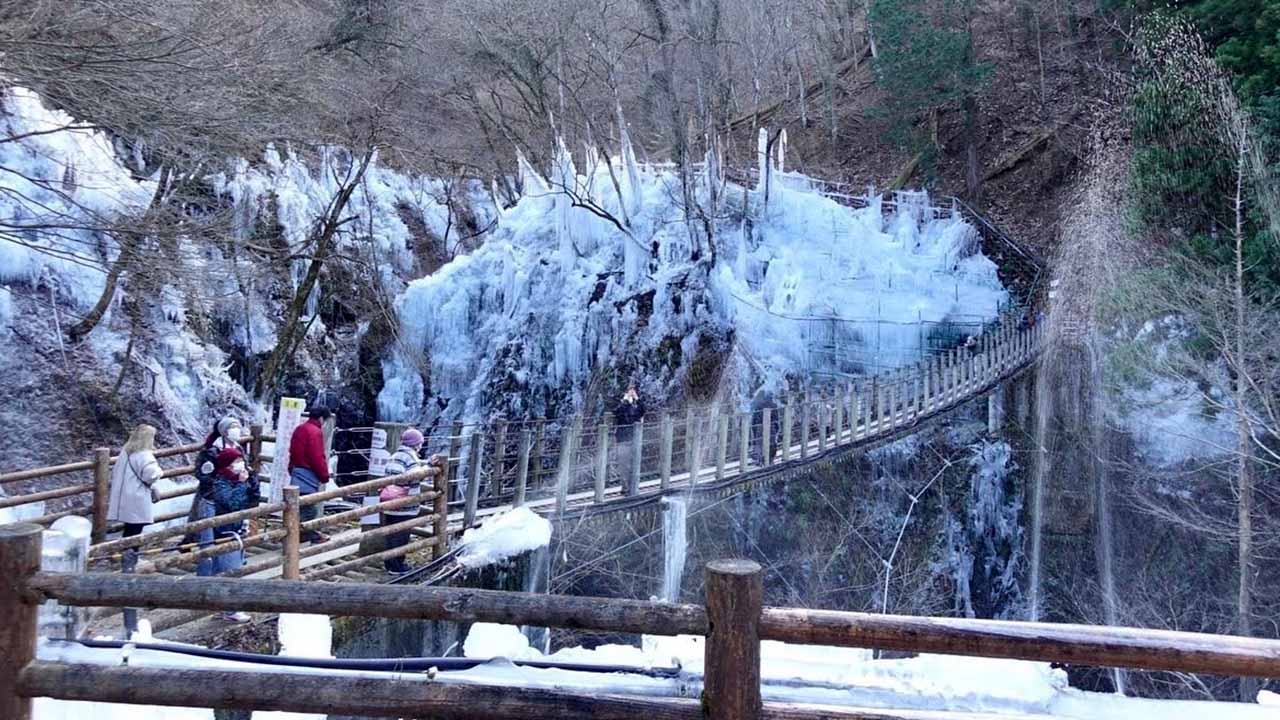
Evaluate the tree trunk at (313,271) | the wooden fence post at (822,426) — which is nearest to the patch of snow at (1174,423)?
the wooden fence post at (822,426)

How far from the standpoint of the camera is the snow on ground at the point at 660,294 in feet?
51.1

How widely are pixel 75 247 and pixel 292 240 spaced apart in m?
4.00

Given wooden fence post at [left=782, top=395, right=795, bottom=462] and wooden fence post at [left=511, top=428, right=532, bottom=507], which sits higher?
wooden fence post at [left=782, top=395, right=795, bottom=462]

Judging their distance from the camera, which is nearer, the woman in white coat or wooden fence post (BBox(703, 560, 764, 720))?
wooden fence post (BBox(703, 560, 764, 720))

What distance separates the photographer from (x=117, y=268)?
Answer: 5965 millimetres

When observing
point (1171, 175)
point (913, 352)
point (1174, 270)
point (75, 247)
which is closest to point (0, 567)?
point (75, 247)

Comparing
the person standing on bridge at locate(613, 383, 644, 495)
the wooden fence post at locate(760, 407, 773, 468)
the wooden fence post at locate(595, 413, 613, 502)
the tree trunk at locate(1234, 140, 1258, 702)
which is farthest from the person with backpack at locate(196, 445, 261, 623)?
the tree trunk at locate(1234, 140, 1258, 702)

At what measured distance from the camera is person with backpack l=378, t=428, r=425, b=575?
686 cm

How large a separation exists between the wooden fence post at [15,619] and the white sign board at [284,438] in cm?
423

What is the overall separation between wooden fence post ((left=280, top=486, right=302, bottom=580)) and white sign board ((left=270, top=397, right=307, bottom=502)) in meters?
0.82

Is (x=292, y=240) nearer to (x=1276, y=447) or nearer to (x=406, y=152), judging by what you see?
(x=406, y=152)

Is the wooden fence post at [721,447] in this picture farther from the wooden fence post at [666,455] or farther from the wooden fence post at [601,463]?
the wooden fence post at [601,463]

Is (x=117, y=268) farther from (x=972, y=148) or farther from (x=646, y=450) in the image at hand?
(x=972, y=148)

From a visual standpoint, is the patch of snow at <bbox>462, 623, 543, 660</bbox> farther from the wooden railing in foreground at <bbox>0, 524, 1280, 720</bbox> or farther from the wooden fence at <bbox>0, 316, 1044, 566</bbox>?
the wooden railing in foreground at <bbox>0, 524, 1280, 720</bbox>
